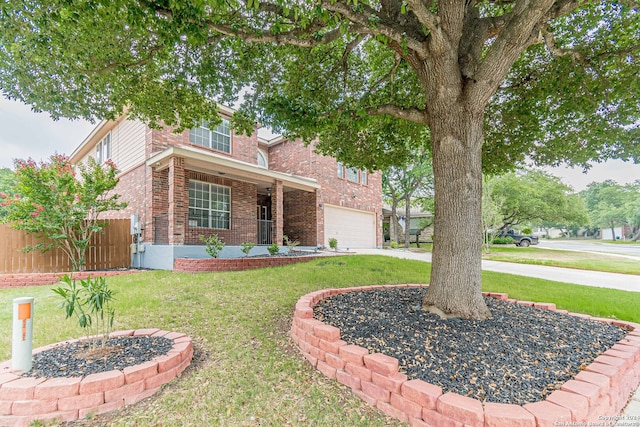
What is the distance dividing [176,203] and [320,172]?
7100 millimetres

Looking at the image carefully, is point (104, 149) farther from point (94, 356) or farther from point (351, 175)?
point (94, 356)

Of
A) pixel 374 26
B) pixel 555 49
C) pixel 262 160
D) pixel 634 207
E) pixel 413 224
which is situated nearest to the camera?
pixel 374 26

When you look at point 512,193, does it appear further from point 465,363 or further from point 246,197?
point 465,363

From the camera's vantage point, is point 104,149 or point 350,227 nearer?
point 104,149

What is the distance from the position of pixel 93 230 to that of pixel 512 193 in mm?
25861

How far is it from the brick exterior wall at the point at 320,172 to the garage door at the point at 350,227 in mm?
414

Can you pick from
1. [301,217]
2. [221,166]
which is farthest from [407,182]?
[221,166]

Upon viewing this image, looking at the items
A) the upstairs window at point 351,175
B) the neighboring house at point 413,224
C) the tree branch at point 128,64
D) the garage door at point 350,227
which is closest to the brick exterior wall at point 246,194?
the upstairs window at point 351,175

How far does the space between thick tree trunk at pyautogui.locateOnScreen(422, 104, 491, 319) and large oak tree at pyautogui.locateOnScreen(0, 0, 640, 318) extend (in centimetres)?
1

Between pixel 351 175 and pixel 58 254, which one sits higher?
pixel 351 175

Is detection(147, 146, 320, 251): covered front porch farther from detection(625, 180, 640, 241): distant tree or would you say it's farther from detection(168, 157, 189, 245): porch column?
detection(625, 180, 640, 241): distant tree

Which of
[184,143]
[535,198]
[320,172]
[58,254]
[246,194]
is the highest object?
[184,143]

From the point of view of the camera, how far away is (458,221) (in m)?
3.38

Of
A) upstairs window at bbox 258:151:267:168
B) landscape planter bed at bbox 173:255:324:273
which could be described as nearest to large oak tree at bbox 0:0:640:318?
landscape planter bed at bbox 173:255:324:273
